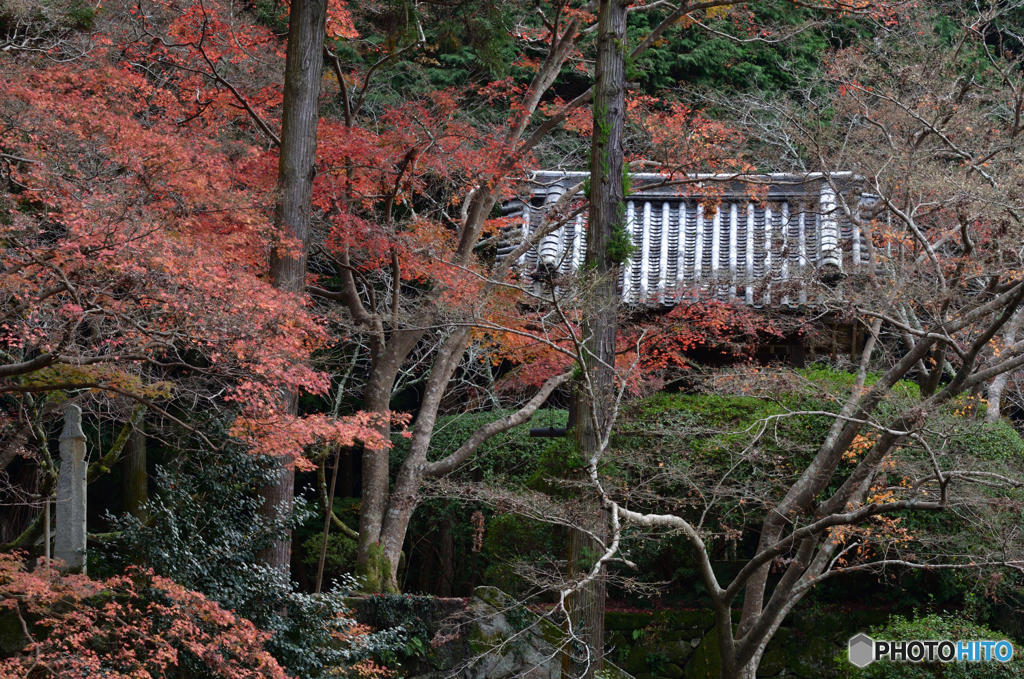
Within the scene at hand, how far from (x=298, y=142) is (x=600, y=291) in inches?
159

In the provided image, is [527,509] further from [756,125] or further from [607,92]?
[756,125]

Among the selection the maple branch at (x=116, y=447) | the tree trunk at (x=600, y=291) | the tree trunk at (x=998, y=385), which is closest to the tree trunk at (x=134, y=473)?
the maple branch at (x=116, y=447)

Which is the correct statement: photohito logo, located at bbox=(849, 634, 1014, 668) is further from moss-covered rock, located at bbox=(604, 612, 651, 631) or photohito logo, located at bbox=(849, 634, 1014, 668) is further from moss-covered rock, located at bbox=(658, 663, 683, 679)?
moss-covered rock, located at bbox=(604, 612, 651, 631)

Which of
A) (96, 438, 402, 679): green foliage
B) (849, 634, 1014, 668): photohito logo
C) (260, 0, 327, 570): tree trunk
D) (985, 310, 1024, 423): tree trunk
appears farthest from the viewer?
(985, 310, 1024, 423): tree trunk

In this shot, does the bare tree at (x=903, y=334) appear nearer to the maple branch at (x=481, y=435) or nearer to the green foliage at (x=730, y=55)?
the maple branch at (x=481, y=435)

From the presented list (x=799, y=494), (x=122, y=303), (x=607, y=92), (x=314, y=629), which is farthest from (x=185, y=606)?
(x=607, y=92)

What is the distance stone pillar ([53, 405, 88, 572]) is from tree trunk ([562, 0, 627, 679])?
4.63 metres

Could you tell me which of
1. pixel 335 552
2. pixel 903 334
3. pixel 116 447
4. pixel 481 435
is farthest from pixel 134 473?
pixel 903 334

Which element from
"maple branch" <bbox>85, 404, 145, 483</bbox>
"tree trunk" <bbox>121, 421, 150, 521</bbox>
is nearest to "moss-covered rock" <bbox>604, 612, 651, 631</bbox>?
"maple branch" <bbox>85, 404, 145, 483</bbox>

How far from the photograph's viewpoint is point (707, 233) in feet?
43.6

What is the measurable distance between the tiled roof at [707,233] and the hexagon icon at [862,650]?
4167mm

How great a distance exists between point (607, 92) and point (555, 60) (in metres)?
2.75

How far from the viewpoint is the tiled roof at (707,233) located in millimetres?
11883

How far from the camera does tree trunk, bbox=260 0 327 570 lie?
984 centimetres
